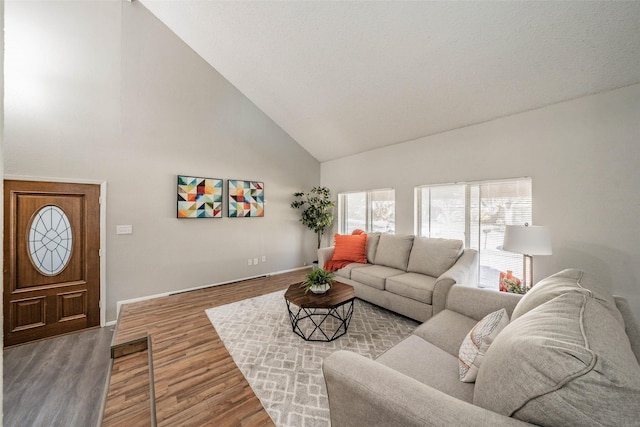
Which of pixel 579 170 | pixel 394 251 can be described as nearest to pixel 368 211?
pixel 394 251

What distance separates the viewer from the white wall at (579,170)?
2.33 meters

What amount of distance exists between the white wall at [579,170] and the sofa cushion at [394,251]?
1209 mm

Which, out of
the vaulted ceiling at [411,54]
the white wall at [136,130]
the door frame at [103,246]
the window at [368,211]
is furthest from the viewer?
the window at [368,211]

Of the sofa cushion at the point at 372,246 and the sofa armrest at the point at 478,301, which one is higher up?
the sofa cushion at the point at 372,246

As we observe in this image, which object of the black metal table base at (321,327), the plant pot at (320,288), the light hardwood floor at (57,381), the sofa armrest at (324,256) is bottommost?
the light hardwood floor at (57,381)

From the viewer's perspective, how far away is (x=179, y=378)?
78.5 inches

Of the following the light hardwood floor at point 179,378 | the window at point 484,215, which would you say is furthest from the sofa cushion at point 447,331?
the window at point 484,215

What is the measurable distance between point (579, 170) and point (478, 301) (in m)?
1.97

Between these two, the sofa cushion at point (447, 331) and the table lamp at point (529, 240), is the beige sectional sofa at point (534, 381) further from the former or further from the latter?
the table lamp at point (529, 240)

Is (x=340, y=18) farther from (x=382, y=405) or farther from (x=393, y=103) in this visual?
(x=382, y=405)

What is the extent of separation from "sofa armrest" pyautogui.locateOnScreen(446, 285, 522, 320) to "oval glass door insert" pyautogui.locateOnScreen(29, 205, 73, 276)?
14.5 ft

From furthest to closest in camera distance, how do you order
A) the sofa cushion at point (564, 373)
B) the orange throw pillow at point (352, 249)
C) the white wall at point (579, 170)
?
1. the orange throw pillow at point (352, 249)
2. the white wall at point (579, 170)
3. the sofa cushion at point (564, 373)

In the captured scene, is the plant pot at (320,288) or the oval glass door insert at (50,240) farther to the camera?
the oval glass door insert at (50,240)

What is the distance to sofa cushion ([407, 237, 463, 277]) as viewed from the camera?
3061 millimetres
